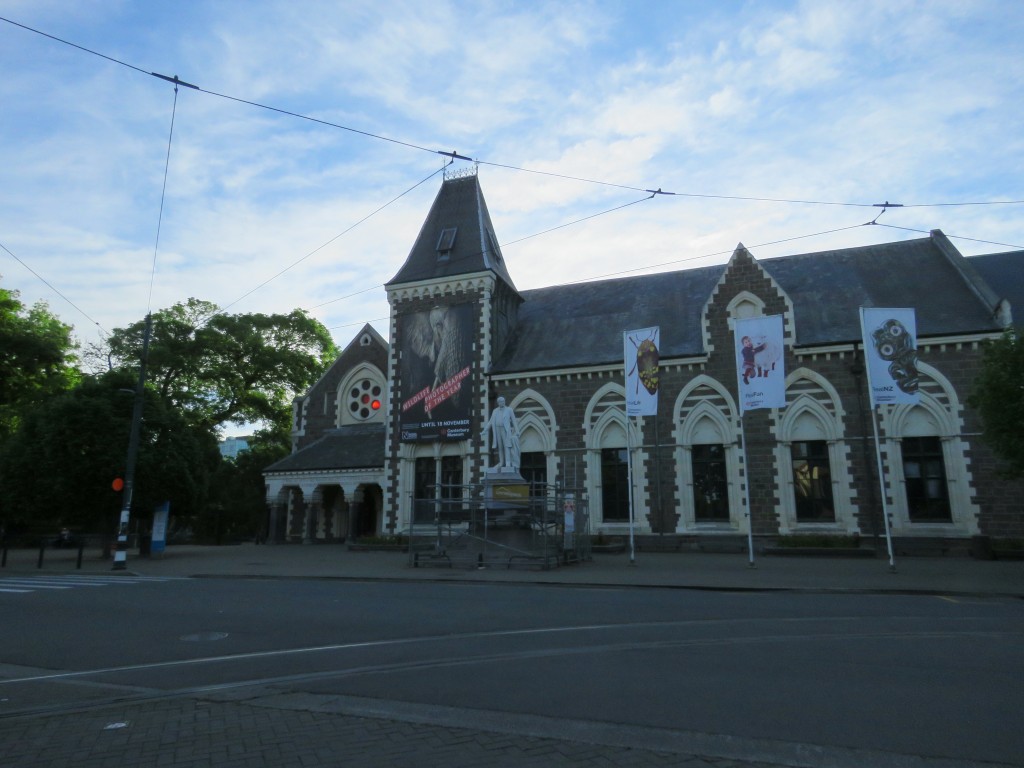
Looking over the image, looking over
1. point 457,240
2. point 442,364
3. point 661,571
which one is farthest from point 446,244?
point 661,571

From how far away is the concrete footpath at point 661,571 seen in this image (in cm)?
1455

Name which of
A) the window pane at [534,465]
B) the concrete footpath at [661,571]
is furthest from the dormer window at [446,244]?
the concrete footpath at [661,571]

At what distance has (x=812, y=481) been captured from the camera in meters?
25.4

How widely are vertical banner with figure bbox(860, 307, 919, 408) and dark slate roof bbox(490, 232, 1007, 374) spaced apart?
5.99 m

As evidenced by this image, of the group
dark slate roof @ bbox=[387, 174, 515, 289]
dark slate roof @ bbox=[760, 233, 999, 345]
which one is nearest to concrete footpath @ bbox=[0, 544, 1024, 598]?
dark slate roof @ bbox=[760, 233, 999, 345]

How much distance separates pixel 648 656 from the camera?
746cm

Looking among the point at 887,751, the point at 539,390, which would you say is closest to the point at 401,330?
the point at 539,390

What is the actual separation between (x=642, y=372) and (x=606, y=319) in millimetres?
9816

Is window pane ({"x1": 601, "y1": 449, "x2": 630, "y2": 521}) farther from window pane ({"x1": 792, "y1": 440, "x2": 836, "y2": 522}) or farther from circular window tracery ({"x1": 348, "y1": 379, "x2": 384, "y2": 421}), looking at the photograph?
circular window tracery ({"x1": 348, "y1": 379, "x2": 384, "y2": 421})

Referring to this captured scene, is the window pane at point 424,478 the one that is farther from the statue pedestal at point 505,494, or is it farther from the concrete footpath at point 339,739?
the concrete footpath at point 339,739

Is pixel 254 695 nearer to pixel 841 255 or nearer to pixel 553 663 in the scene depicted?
pixel 553 663

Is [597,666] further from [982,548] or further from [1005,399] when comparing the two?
[982,548]

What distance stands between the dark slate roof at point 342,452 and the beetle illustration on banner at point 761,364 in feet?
57.6

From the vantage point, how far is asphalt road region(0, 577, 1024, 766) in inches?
198
